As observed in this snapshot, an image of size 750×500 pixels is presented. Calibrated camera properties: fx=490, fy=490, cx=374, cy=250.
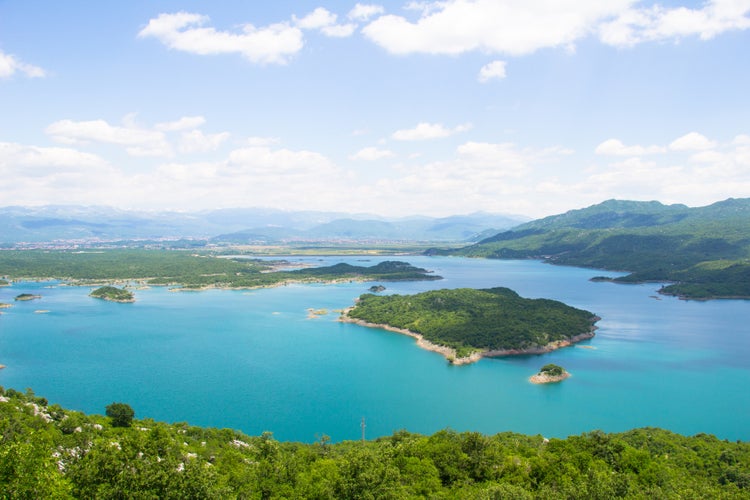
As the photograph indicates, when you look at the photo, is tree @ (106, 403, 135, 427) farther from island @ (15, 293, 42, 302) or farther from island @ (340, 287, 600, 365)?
island @ (15, 293, 42, 302)

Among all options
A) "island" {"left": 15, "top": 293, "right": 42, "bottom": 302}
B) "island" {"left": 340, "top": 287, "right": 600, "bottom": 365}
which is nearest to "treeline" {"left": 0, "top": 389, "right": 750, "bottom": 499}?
"island" {"left": 340, "top": 287, "right": 600, "bottom": 365}

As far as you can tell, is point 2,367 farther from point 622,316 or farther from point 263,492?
point 622,316

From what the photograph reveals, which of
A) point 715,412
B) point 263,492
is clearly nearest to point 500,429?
point 715,412

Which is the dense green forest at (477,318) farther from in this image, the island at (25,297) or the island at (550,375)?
the island at (25,297)

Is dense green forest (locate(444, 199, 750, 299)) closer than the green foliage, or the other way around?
the green foliage

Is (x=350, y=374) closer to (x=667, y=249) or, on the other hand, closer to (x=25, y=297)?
(x=25, y=297)

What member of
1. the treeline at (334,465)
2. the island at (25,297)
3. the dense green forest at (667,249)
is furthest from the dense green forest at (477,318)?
the island at (25,297)

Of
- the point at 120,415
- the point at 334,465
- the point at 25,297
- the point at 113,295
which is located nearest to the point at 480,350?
the point at 334,465
